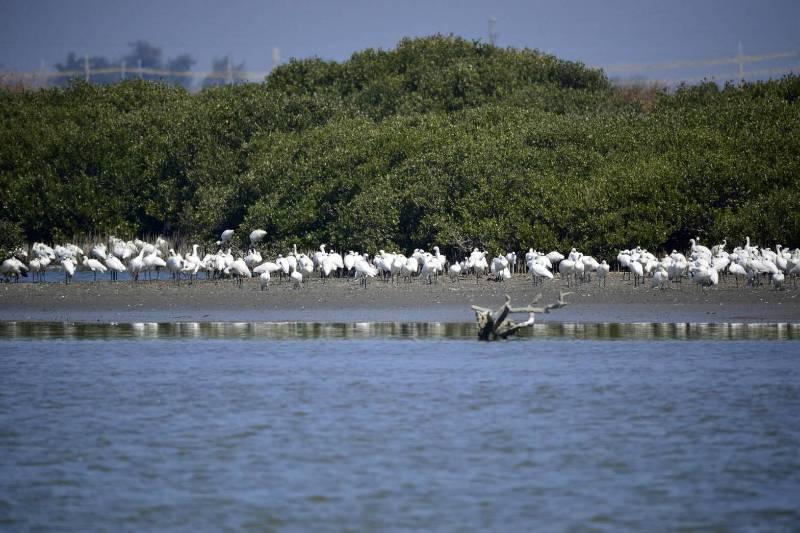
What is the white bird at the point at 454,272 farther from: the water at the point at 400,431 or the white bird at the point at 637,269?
the water at the point at 400,431

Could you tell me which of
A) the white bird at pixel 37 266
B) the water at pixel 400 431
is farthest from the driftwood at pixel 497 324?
the white bird at pixel 37 266

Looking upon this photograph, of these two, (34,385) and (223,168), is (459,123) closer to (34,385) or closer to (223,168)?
(223,168)

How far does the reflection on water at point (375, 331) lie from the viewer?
2230 centimetres

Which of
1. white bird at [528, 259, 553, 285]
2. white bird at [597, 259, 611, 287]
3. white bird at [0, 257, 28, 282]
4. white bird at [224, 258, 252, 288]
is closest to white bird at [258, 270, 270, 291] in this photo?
white bird at [224, 258, 252, 288]

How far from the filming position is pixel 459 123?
43.5 m

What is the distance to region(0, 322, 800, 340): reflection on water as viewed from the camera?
22297mm

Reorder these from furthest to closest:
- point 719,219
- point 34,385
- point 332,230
Result: 1. point 332,230
2. point 719,219
3. point 34,385

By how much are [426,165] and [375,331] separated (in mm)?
15077

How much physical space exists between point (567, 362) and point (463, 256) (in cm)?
1608

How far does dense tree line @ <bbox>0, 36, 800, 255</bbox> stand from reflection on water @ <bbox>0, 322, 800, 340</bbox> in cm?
1009

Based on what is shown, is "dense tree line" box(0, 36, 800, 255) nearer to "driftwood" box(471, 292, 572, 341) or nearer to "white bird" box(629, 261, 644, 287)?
"white bird" box(629, 261, 644, 287)

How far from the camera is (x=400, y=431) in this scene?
1494cm

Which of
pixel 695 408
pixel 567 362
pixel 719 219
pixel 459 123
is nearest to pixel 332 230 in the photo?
pixel 459 123

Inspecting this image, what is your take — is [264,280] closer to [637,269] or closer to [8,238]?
[637,269]
